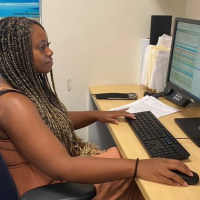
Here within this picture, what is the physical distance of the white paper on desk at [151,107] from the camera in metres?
1.55

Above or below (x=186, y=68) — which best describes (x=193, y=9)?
above

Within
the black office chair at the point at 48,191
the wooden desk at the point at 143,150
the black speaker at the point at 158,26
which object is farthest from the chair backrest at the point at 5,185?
the black speaker at the point at 158,26

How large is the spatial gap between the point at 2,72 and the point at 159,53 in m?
1.01

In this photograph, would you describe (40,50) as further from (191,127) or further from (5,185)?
(191,127)

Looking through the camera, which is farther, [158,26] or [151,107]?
[158,26]

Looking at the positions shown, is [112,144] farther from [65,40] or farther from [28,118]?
[28,118]

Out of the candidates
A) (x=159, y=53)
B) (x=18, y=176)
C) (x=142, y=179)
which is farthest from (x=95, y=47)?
(x=142, y=179)

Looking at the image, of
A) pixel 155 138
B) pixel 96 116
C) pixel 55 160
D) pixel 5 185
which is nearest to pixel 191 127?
pixel 155 138

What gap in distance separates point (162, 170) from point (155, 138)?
10.0 inches

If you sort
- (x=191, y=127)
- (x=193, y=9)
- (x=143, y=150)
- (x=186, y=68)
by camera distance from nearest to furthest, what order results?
(x=143, y=150) < (x=191, y=127) < (x=186, y=68) < (x=193, y=9)

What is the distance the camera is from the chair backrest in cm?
92

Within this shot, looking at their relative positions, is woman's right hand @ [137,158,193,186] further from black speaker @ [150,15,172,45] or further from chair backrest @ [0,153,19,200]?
black speaker @ [150,15,172,45]

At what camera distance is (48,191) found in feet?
3.18

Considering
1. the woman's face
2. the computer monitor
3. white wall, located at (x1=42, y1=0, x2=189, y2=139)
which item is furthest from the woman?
white wall, located at (x1=42, y1=0, x2=189, y2=139)
